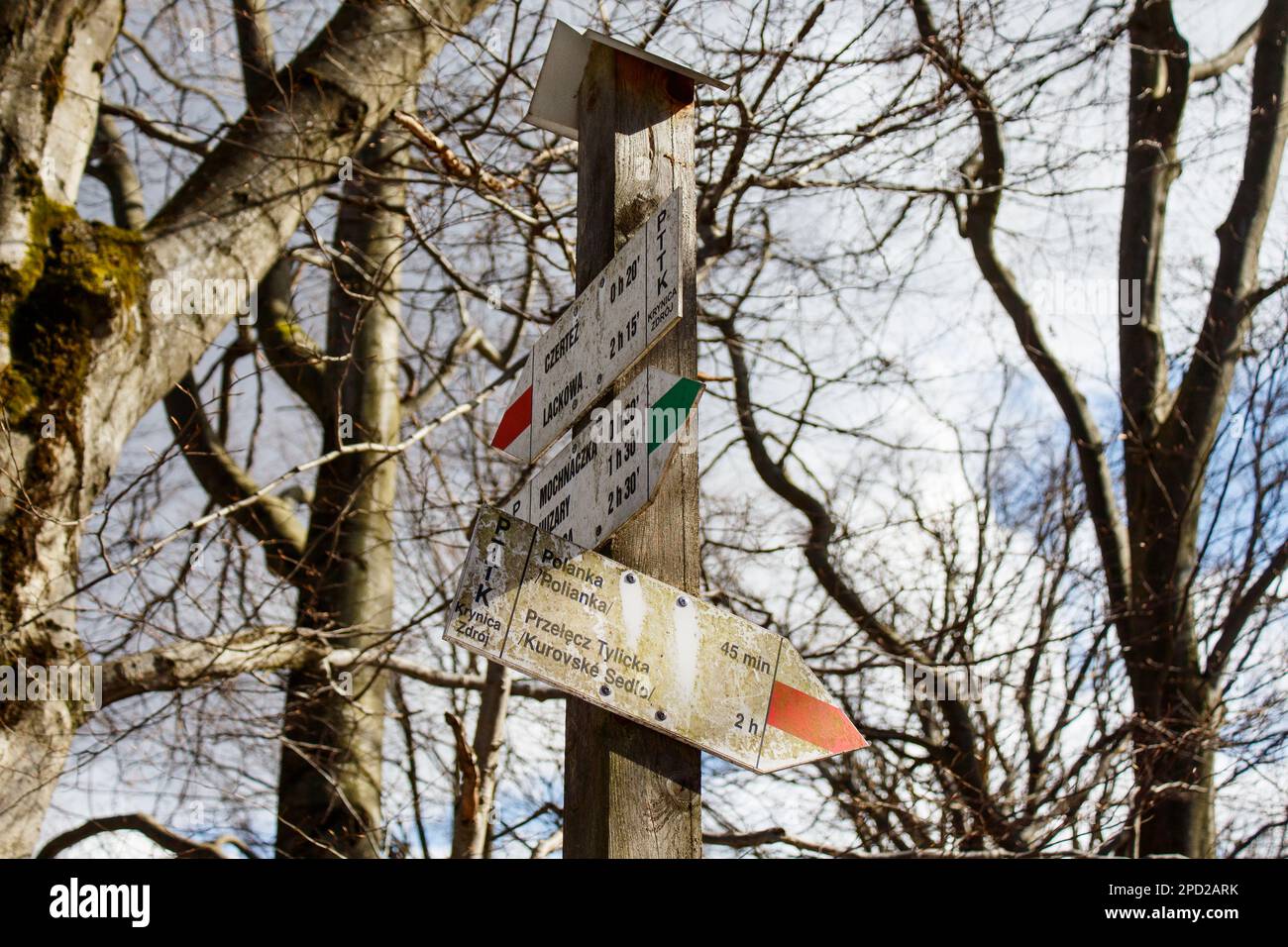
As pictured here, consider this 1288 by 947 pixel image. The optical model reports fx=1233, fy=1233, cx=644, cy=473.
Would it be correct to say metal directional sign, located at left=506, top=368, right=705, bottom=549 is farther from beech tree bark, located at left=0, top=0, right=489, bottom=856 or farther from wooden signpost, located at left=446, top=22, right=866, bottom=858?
beech tree bark, located at left=0, top=0, right=489, bottom=856

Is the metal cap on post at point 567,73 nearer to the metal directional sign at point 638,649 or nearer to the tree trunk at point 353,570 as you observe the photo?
the metal directional sign at point 638,649

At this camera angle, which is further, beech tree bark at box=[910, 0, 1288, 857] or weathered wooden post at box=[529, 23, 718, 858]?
beech tree bark at box=[910, 0, 1288, 857]

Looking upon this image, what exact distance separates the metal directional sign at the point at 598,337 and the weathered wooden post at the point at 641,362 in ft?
0.15

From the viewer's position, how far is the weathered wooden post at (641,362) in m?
2.17

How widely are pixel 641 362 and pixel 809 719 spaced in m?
0.75

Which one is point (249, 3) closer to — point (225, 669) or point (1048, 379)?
point (225, 669)

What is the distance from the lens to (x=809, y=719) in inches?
88.9

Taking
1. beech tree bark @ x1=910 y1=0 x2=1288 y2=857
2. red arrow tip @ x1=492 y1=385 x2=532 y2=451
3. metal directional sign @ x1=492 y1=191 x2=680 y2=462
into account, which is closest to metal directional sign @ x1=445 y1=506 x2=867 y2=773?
metal directional sign @ x1=492 y1=191 x2=680 y2=462

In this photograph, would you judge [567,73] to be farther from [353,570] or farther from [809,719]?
[353,570]

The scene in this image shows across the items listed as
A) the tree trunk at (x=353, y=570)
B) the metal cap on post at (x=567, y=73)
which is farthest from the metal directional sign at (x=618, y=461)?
the tree trunk at (x=353, y=570)

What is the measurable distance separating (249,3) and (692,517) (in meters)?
5.16

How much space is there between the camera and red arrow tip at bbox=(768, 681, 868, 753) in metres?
2.25

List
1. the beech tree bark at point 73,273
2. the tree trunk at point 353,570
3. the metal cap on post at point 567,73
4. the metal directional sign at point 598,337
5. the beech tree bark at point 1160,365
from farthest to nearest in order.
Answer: the beech tree bark at point 1160,365, the tree trunk at point 353,570, the beech tree bark at point 73,273, the metal cap on post at point 567,73, the metal directional sign at point 598,337
